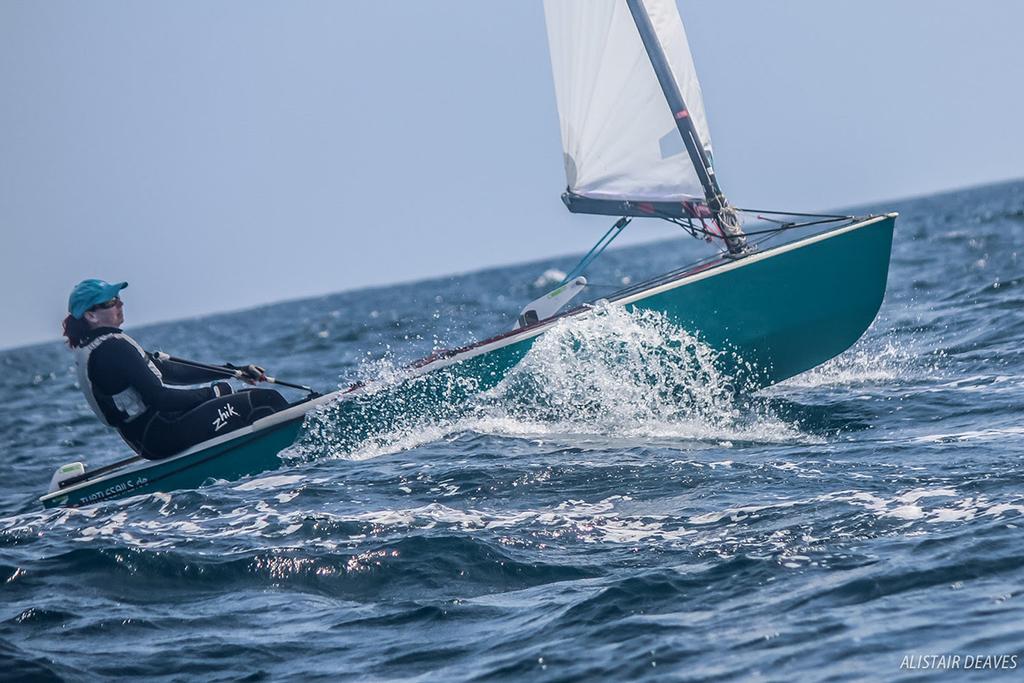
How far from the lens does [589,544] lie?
555 cm

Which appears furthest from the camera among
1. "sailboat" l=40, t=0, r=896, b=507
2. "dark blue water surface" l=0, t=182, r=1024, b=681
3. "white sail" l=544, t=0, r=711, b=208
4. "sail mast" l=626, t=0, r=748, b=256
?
"white sail" l=544, t=0, r=711, b=208

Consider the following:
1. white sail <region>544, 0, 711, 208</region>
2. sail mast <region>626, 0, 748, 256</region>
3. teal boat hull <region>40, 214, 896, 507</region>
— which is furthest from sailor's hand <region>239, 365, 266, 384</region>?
sail mast <region>626, 0, 748, 256</region>

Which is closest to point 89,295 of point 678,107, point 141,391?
point 141,391

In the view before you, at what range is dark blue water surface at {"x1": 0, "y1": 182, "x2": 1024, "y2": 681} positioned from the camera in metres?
4.23

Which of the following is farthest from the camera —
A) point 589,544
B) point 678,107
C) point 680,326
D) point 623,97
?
point 623,97

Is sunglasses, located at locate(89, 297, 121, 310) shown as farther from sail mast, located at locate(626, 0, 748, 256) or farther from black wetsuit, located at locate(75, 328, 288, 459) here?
sail mast, located at locate(626, 0, 748, 256)

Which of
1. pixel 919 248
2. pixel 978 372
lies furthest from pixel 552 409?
pixel 919 248

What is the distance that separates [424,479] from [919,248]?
804 inches

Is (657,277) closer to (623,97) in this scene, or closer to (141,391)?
(623,97)

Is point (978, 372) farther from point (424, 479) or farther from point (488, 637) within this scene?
point (488, 637)

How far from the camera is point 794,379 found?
33.9 feet

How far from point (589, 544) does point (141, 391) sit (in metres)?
3.58

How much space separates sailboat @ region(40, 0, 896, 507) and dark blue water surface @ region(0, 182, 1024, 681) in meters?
0.22

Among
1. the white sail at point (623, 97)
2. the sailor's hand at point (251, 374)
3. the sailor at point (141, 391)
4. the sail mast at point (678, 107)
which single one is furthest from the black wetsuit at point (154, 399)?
the sail mast at point (678, 107)
